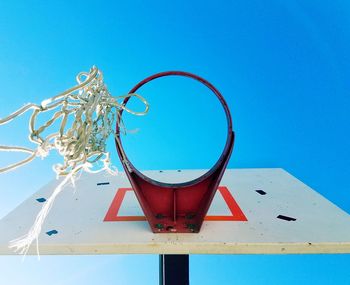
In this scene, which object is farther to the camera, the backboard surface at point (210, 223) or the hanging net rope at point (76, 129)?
the backboard surface at point (210, 223)

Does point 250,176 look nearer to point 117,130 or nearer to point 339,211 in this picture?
point 339,211

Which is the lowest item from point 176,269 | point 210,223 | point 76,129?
point 176,269

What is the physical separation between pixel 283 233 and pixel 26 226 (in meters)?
0.79

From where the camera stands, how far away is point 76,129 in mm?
764

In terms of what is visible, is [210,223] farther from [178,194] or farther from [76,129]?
[76,129]

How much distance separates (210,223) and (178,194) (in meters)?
0.14

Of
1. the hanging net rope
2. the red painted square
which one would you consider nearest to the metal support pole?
the red painted square

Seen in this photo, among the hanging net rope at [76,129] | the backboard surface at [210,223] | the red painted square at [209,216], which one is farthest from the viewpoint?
the red painted square at [209,216]

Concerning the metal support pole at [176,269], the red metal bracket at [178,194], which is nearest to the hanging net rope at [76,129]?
the red metal bracket at [178,194]

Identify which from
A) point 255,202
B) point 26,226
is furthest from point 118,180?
point 255,202

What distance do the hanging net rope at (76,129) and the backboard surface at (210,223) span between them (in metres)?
0.17

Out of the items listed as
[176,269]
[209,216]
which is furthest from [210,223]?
[176,269]

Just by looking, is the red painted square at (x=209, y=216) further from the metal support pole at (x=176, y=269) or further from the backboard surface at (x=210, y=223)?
the metal support pole at (x=176, y=269)

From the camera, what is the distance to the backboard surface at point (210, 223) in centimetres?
95
